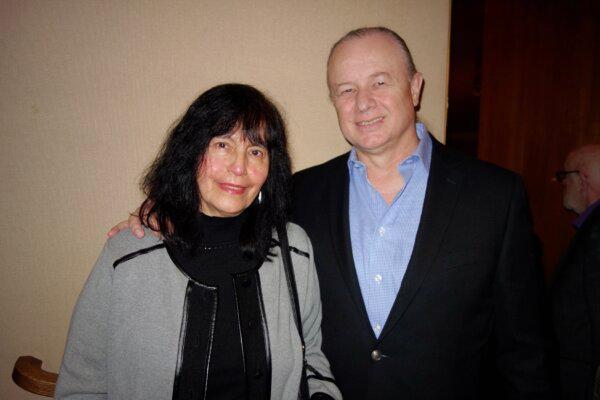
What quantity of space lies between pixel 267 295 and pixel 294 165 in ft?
2.93

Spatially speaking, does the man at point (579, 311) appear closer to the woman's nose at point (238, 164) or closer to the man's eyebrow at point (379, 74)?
the man's eyebrow at point (379, 74)

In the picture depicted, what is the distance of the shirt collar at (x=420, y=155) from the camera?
4.66 feet

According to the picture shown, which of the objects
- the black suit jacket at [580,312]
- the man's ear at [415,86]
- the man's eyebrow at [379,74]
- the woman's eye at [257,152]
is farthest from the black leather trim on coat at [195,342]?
the black suit jacket at [580,312]

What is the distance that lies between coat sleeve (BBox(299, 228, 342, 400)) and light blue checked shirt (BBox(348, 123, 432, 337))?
206 mm

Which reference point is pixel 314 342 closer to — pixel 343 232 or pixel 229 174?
pixel 343 232

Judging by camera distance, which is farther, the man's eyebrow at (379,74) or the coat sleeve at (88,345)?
the man's eyebrow at (379,74)

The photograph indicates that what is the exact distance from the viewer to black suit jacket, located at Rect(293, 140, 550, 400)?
122 centimetres

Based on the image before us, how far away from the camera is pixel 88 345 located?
1093 mm

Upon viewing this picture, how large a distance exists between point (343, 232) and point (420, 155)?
1.66 ft

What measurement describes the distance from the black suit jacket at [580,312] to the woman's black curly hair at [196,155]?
1.80m

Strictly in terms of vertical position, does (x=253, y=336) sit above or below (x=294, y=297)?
below

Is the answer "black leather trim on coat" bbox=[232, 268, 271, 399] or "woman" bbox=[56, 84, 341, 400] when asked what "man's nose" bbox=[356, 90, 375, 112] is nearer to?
"woman" bbox=[56, 84, 341, 400]

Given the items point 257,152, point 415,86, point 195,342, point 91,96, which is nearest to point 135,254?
point 195,342

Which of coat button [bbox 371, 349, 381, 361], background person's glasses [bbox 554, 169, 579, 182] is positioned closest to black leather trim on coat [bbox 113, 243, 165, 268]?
coat button [bbox 371, 349, 381, 361]
